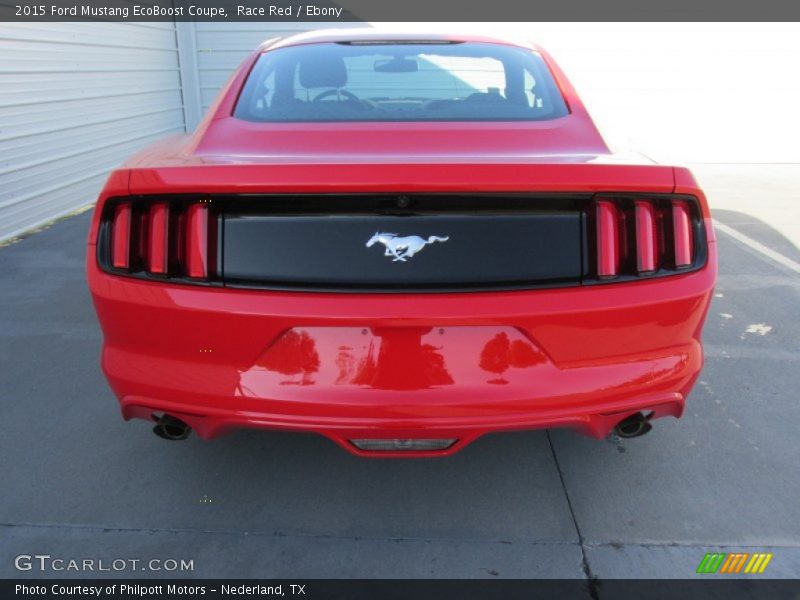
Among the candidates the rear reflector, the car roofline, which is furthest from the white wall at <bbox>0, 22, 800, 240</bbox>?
the rear reflector

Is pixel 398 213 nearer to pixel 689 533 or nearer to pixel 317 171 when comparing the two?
pixel 317 171

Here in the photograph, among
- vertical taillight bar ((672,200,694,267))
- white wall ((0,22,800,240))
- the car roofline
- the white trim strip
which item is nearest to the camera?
vertical taillight bar ((672,200,694,267))

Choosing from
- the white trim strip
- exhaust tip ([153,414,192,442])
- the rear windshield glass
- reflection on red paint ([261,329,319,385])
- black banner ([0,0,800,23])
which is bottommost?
the white trim strip

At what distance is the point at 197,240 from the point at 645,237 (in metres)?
1.27

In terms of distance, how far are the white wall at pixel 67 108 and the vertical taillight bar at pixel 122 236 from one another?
4.68 m

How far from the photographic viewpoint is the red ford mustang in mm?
1773

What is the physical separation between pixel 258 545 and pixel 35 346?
7.16 ft

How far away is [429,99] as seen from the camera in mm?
2727

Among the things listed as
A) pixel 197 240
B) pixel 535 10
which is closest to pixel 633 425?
pixel 197 240

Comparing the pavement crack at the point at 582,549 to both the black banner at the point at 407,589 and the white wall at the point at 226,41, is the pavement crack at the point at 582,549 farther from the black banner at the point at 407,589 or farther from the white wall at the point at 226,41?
the white wall at the point at 226,41

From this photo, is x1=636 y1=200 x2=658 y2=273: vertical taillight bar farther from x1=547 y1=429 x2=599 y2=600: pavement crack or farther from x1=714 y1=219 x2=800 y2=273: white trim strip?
x1=714 y1=219 x2=800 y2=273: white trim strip

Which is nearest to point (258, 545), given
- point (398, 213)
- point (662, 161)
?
point (398, 213)

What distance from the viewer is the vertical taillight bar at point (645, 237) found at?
1.86 meters

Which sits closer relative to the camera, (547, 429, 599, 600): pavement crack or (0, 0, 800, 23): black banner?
(547, 429, 599, 600): pavement crack
